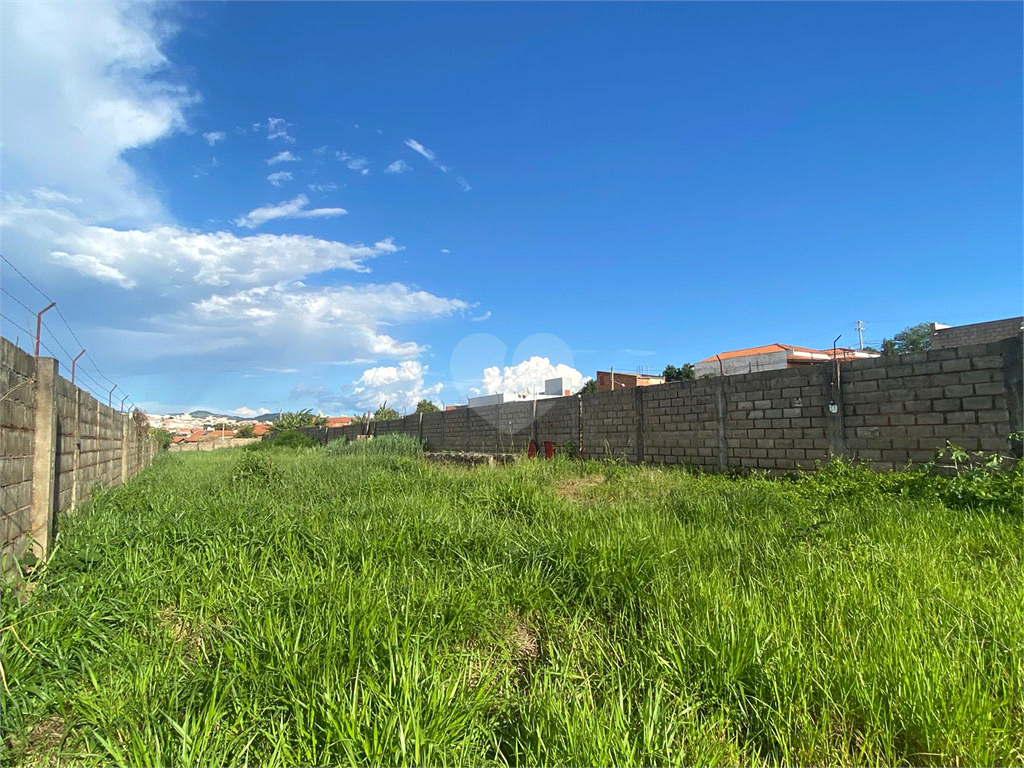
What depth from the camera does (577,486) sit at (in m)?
7.54

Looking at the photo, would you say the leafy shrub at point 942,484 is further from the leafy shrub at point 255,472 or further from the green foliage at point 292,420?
the green foliage at point 292,420

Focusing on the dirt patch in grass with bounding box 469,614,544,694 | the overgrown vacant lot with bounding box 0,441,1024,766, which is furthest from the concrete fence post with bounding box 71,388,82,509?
the dirt patch in grass with bounding box 469,614,544,694

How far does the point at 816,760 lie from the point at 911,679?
514 millimetres

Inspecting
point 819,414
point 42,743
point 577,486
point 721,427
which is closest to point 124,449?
point 577,486

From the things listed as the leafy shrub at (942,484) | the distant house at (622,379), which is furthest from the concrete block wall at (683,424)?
the distant house at (622,379)

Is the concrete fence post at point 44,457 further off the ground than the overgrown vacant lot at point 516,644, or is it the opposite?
the concrete fence post at point 44,457

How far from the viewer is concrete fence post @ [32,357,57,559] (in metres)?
3.44

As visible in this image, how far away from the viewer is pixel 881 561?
3.19 meters

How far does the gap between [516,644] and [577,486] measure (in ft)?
16.8

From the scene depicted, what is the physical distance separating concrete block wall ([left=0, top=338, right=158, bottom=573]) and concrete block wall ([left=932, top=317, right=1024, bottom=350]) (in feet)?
68.4

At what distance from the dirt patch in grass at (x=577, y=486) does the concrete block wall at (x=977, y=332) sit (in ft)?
47.9

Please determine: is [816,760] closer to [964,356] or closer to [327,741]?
[327,741]

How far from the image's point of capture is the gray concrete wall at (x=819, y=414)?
18.9ft

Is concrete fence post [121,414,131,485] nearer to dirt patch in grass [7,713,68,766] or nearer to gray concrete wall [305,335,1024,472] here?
dirt patch in grass [7,713,68,766]
